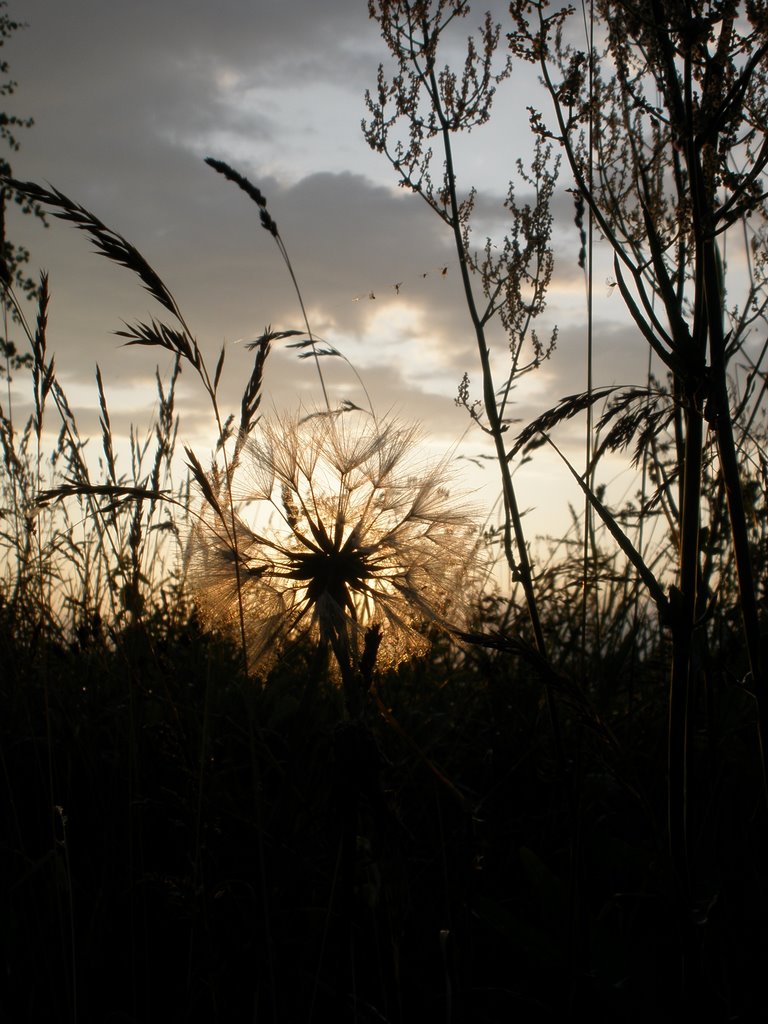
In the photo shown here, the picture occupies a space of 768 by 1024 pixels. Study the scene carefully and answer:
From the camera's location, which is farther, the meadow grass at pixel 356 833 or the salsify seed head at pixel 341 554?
the salsify seed head at pixel 341 554

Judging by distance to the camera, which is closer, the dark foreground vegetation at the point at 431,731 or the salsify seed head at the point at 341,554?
the dark foreground vegetation at the point at 431,731

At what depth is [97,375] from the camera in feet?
7.65

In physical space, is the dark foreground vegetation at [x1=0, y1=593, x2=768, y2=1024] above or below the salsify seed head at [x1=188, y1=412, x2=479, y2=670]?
below

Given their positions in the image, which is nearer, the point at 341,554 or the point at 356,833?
the point at 356,833

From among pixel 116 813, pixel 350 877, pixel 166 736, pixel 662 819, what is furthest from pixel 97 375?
pixel 662 819

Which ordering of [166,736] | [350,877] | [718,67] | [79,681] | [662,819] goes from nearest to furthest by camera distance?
1. [350,877]
2. [718,67]
3. [166,736]
4. [662,819]
5. [79,681]

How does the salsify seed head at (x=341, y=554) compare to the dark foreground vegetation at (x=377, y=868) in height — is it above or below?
above

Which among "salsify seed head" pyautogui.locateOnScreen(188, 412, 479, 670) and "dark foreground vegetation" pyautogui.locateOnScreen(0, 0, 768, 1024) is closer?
"dark foreground vegetation" pyautogui.locateOnScreen(0, 0, 768, 1024)

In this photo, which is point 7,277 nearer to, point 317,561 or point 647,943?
point 317,561

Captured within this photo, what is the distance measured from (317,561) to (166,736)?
2.72 ft

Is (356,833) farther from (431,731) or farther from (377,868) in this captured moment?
(431,731)

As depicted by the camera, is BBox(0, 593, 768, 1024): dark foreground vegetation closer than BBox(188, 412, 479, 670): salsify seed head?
Yes

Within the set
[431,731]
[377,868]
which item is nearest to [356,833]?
[377,868]

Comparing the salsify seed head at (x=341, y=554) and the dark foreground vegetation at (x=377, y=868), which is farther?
the salsify seed head at (x=341, y=554)
